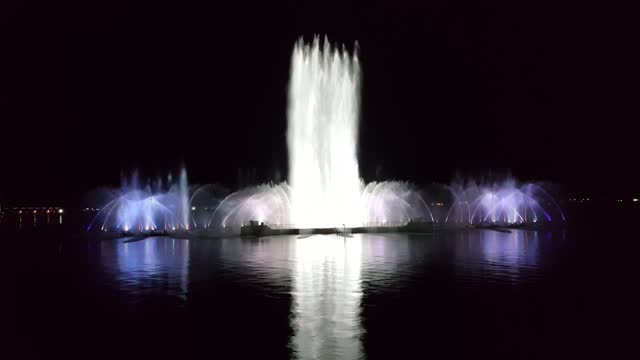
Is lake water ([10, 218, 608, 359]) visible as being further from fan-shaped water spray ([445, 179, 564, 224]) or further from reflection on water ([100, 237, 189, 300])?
fan-shaped water spray ([445, 179, 564, 224])

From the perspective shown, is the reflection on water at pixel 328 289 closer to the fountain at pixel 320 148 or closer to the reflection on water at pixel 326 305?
the reflection on water at pixel 326 305

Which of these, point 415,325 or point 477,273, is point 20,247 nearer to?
point 477,273

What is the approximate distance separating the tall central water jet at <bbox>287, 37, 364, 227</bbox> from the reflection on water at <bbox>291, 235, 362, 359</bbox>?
26901 millimetres

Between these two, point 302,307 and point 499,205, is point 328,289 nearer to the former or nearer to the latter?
point 302,307

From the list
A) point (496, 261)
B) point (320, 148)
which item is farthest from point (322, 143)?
point (496, 261)

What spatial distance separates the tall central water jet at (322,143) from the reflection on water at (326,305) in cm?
2690

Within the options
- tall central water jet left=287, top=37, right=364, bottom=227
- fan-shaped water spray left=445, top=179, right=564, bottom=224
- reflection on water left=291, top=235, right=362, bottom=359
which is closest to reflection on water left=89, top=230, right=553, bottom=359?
reflection on water left=291, top=235, right=362, bottom=359

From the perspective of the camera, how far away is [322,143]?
6431 cm

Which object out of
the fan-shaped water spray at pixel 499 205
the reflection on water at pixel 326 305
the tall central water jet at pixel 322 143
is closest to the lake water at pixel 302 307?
the reflection on water at pixel 326 305

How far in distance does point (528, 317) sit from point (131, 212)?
78232mm

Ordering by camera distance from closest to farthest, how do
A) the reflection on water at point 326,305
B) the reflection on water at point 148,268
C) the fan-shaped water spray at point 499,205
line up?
the reflection on water at point 326,305
the reflection on water at point 148,268
the fan-shaped water spray at point 499,205

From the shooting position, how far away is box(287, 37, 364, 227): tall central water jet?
62.9 m

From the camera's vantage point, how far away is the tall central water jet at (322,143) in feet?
206

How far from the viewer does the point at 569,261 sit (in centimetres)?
3203
